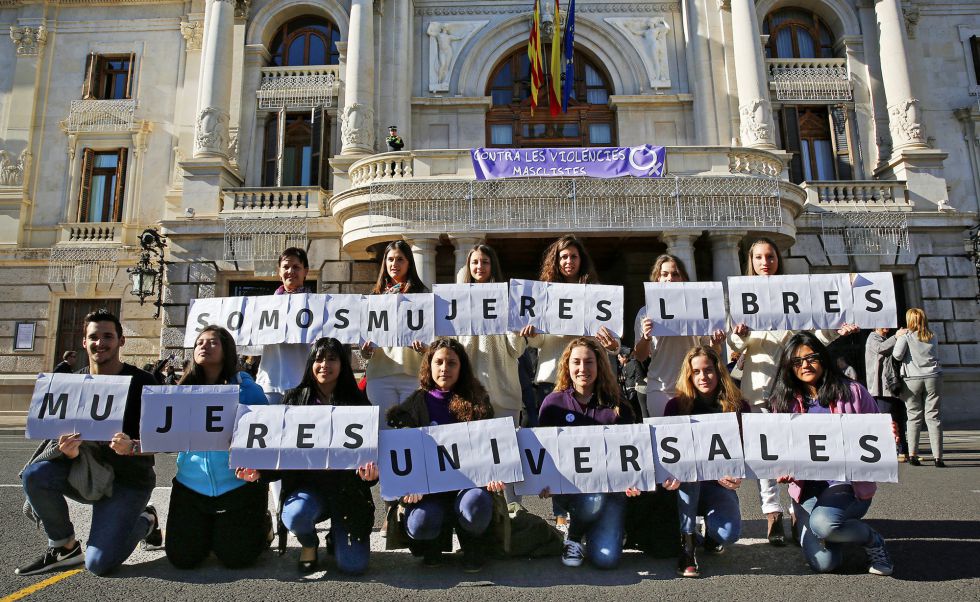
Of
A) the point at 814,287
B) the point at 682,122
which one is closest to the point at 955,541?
the point at 814,287

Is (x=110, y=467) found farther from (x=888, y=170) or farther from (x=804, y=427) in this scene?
(x=888, y=170)

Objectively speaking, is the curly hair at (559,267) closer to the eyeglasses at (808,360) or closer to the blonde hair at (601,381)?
the blonde hair at (601,381)

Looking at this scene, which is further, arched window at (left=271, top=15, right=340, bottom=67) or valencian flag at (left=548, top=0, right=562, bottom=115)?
arched window at (left=271, top=15, right=340, bottom=67)

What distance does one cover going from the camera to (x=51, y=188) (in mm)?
19797

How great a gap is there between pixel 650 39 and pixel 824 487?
1704cm

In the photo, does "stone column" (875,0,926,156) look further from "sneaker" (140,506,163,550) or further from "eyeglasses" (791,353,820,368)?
"sneaker" (140,506,163,550)

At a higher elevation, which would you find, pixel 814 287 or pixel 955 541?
pixel 814 287

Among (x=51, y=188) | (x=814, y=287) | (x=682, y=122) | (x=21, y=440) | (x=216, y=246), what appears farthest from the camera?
(x=51, y=188)

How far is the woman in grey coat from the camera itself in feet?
29.7

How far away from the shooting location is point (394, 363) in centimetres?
583

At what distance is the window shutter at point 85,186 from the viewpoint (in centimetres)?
1972

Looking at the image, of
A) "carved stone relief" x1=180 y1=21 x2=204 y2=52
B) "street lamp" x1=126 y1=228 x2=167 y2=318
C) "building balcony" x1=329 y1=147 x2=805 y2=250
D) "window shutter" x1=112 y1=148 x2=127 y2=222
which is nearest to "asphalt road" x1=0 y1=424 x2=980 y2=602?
"building balcony" x1=329 y1=147 x2=805 y2=250

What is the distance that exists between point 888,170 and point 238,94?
1863 cm

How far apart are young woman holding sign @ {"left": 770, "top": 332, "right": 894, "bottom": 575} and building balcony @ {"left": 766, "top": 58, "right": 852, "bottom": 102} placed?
16.5 meters
